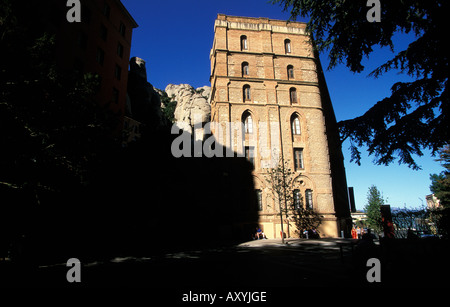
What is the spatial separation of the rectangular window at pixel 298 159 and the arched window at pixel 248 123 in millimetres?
5291

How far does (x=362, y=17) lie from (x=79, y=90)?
10686 millimetres

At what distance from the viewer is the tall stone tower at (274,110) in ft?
72.8

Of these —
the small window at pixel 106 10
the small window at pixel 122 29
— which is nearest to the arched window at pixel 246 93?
the small window at pixel 122 29

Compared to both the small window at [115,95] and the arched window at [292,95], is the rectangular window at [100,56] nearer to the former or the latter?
the small window at [115,95]

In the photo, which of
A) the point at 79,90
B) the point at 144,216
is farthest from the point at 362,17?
the point at 144,216

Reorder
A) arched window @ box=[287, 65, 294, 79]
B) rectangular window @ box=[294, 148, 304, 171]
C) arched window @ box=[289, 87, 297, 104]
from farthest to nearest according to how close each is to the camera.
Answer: arched window @ box=[287, 65, 294, 79] → arched window @ box=[289, 87, 297, 104] → rectangular window @ box=[294, 148, 304, 171]

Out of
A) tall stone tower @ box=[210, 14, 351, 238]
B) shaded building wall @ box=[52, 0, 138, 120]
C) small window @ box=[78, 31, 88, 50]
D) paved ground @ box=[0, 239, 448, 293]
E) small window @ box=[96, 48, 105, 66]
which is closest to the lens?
paved ground @ box=[0, 239, 448, 293]

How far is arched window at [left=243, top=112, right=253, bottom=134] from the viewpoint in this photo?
23750 millimetres

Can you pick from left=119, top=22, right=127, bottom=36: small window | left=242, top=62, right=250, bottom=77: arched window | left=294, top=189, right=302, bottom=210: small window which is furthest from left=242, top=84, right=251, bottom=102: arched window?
left=119, top=22, right=127, bottom=36: small window

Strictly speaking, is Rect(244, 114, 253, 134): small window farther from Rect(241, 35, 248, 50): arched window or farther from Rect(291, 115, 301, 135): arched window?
Rect(241, 35, 248, 50): arched window

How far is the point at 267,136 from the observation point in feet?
76.9

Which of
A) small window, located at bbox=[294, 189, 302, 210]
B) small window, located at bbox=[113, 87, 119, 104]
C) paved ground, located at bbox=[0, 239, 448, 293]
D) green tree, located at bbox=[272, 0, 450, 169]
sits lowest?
paved ground, located at bbox=[0, 239, 448, 293]

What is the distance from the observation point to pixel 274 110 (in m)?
24.3

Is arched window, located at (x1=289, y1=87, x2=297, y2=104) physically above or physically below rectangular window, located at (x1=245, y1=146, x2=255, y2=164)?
above
